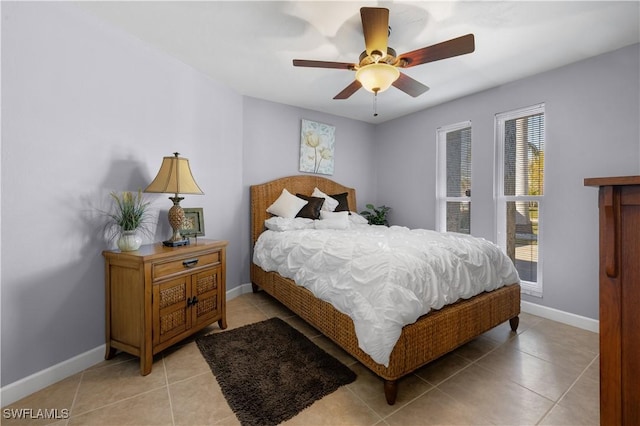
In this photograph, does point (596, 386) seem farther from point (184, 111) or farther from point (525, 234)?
point (184, 111)

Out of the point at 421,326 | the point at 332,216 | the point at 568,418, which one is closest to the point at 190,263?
the point at 421,326

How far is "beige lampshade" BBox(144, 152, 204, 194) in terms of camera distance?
2176mm

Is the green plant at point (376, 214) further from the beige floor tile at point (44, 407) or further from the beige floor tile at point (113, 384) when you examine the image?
the beige floor tile at point (44, 407)

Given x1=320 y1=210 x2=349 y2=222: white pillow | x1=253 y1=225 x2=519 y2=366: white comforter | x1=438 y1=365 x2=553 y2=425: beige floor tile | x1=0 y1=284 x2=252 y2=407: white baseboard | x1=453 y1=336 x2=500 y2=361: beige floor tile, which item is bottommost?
x1=438 y1=365 x2=553 y2=425: beige floor tile

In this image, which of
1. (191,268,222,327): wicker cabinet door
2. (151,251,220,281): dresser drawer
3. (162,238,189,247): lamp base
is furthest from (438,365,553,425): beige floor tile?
(162,238,189,247): lamp base

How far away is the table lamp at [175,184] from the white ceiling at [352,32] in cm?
103

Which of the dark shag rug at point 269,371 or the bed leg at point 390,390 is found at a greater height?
the bed leg at point 390,390

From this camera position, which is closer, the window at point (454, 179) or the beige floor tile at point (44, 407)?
the beige floor tile at point (44, 407)

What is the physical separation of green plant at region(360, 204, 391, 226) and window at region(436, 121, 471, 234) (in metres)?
Answer: 0.85

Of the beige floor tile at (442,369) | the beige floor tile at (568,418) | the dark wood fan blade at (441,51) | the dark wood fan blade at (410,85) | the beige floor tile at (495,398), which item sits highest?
the dark wood fan blade at (410,85)

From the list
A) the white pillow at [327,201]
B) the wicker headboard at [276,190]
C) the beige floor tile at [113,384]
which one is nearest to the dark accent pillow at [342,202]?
the white pillow at [327,201]

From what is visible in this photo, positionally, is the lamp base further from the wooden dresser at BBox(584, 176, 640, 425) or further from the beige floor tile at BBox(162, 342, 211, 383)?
the wooden dresser at BBox(584, 176, 640, 425)

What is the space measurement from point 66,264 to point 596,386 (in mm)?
3587

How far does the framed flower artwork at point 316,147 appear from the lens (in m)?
4.07
